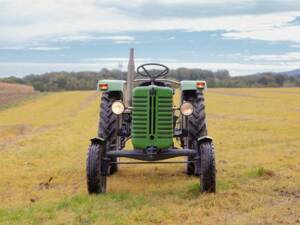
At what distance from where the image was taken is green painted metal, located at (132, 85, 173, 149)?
310 inches

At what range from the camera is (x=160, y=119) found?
312 inches

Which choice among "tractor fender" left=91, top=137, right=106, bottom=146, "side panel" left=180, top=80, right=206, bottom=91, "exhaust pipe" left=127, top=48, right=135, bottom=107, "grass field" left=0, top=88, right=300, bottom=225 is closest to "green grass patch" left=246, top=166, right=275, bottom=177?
"grass field" left=0, top=88, right=300, bottom=225

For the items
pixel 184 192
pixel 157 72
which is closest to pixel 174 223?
pixel 184 192

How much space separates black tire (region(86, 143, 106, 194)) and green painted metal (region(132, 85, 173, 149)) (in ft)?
1.78

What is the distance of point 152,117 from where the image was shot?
7.88 m

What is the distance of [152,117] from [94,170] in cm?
109

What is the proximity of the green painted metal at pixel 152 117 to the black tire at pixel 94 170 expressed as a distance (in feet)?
1.78

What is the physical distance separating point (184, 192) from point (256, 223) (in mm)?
2014

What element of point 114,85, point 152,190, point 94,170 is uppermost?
point 114,85

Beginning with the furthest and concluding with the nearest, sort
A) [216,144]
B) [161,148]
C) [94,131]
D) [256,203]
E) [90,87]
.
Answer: [90,87]
[94,131]
[216,144]
[161,148]
[256,203]

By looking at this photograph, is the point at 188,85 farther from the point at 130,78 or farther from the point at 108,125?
the point at 108,125

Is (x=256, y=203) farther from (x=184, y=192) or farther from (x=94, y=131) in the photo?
(x=94, y=131)

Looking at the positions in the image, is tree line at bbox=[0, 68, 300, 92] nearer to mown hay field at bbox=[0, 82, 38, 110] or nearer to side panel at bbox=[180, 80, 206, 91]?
mown hay field at bbox=[0, 82, 38, 110]

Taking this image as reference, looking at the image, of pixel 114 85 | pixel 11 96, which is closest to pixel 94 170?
pixel 114 85
